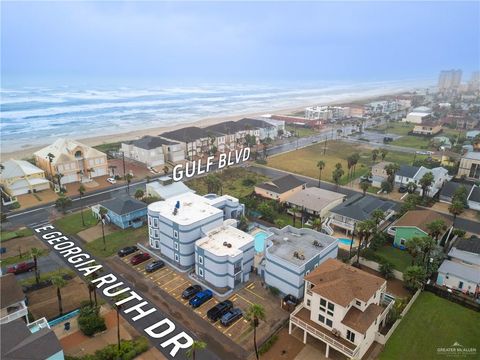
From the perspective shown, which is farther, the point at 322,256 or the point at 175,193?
the point at 175,193

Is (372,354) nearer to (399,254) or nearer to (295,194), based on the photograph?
(399,254)

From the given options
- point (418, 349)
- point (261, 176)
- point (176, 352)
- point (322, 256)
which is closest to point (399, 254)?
point (322, 256)

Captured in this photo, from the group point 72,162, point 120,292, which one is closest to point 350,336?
point 120,292

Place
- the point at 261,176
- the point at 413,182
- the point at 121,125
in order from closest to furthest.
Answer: the point at 413,182 < the point at 261,176 < the point at 121,125

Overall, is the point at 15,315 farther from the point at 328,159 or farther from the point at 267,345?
the point at 328,159

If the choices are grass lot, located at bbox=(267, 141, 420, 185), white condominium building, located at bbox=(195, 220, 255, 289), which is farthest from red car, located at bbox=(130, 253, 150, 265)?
grass lot, located at bbox=(267, 141, 420, 185)

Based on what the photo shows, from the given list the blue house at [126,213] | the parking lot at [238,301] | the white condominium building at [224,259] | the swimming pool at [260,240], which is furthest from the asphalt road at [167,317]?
the swimming pool at [260,240]

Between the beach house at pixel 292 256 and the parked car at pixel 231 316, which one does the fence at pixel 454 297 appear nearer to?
the beach house at pixel 292 256
